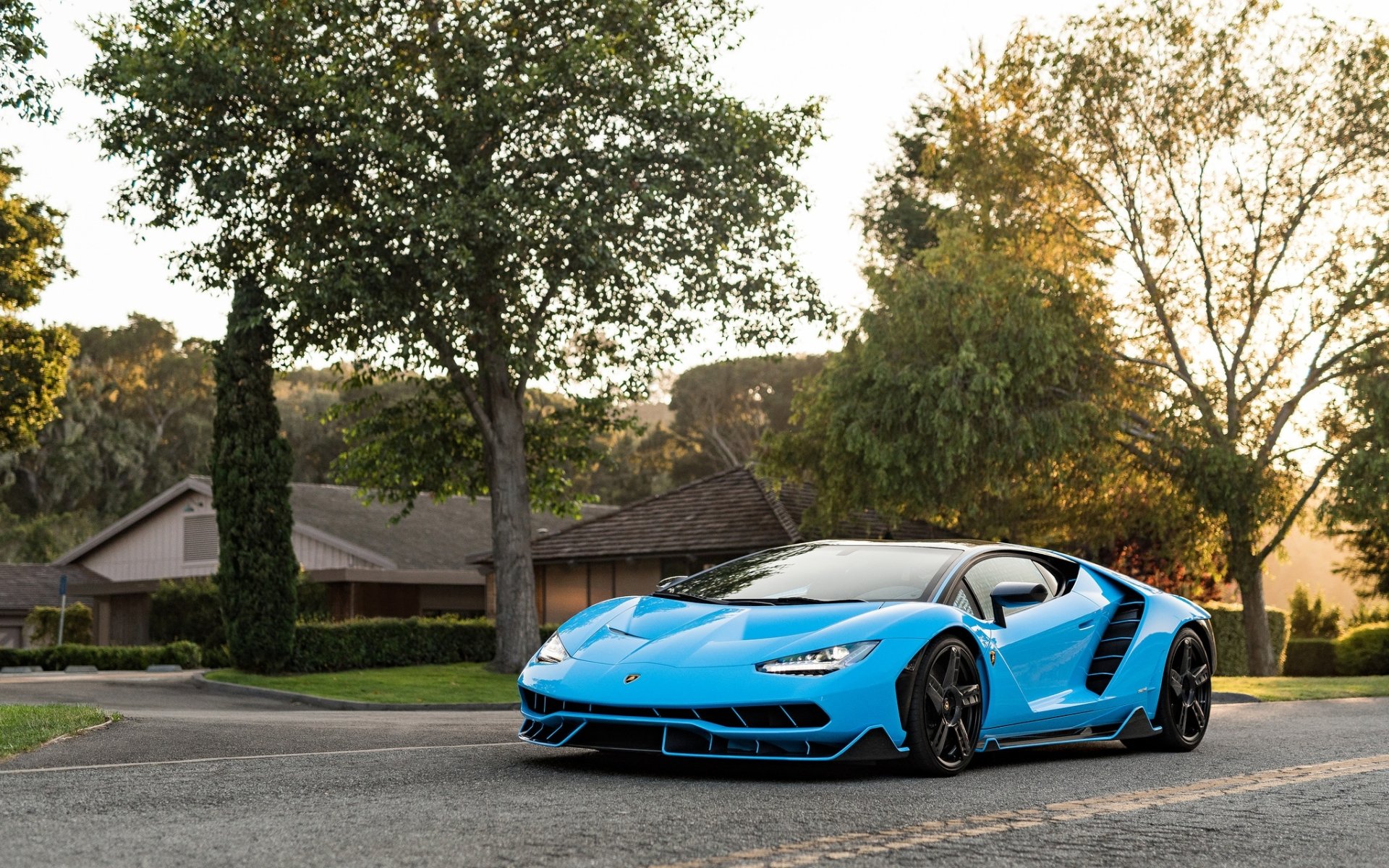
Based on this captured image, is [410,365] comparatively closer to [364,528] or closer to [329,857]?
[364,528]

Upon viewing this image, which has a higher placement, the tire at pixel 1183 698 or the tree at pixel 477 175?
the tree at pixel 477 175

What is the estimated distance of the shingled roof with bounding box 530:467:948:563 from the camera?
3106 centimetres

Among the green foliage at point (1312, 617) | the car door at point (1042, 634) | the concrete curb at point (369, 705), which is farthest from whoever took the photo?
the green foliage at point (1312, 617)

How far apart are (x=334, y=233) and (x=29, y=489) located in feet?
157

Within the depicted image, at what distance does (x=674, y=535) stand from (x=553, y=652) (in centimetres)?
2490

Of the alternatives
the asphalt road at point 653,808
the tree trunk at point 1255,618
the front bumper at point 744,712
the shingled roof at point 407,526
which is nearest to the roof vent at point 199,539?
the shingled roof at point 407,526

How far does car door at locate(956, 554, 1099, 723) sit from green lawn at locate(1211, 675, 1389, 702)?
11.0m

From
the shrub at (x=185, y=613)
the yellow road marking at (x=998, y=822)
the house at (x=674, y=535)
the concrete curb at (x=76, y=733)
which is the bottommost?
the yellow road marking at (x=998, y=822)

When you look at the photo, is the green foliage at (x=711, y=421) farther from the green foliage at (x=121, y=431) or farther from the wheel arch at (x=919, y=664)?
the wheel arch at (x=919, y=664)

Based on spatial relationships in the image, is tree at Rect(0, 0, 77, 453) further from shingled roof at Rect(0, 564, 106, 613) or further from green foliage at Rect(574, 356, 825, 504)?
green foliage at Rect(574, 356, 825, 504)

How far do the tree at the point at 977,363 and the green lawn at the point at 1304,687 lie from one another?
18.0 feet

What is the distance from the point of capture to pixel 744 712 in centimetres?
666

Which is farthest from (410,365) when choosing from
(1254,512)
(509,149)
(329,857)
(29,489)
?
(29,489)

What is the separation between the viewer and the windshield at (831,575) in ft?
25.2
